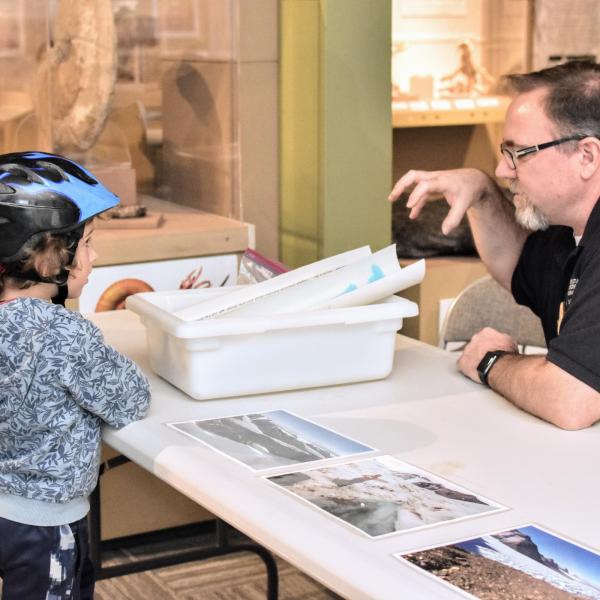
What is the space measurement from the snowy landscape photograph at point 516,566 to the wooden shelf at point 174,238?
1.60 metres

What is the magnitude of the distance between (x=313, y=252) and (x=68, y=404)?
1.28m

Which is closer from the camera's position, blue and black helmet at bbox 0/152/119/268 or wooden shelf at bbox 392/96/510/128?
blue and black helmet at bbox 0/152/119/268

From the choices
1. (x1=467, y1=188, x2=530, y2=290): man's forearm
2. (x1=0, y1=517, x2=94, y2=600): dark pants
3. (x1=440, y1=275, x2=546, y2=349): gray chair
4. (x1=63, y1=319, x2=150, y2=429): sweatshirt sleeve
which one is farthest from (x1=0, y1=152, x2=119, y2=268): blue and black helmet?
(x1=440, y1=275, x2=546, y2=349): gray chair

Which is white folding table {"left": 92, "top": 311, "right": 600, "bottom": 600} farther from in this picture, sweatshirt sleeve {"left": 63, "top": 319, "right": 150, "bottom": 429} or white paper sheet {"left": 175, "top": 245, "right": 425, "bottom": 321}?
white paper sheet {"left": 175, "top": 245, "right": 425, "bottom": 321}

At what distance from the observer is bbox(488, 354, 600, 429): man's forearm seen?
170 cm

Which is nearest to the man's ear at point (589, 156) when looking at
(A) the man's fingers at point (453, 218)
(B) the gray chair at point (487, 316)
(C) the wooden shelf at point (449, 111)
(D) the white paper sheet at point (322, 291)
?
(A) the man's fingers at point (453, 218)

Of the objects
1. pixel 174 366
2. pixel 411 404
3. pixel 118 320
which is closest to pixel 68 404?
pixel 174 366

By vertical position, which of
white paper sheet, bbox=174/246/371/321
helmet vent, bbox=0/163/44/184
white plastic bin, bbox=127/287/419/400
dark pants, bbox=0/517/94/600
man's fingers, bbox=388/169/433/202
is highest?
helmet vent, bbox=0/163/44/184

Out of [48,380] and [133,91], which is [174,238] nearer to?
[133,91]

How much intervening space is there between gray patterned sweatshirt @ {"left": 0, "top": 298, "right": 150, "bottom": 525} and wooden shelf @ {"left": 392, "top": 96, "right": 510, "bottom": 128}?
2.08 metres

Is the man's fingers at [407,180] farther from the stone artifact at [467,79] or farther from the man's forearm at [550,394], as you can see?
the stone artifact at [467,79]

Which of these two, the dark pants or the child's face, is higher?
the child's face

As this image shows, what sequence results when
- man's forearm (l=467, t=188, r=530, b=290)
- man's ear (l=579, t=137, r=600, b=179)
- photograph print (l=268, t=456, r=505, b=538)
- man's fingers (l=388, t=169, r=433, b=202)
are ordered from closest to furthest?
photograph print (l=268, t=456, r=505, b=538) → man's ear (l=579, t=137, r=600, b=179) → man's fingers (l=388, t=169, r=433, b=202) → man's forearm (l=467, t=188, r=530, b=290)

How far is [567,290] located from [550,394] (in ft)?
1.26
